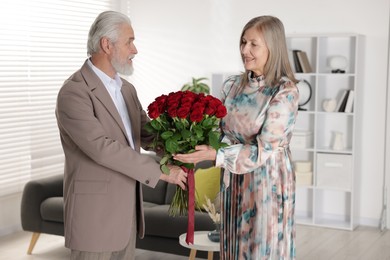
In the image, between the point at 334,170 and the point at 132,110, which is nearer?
the point at 132,110

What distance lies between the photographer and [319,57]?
696 centimetres

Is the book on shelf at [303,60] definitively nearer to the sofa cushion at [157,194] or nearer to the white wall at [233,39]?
the white wall at [233,39]

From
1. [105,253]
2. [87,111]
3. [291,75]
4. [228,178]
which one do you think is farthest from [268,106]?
[105,253]

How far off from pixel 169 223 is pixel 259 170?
2.42 m

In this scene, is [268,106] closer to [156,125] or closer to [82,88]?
[156,125]

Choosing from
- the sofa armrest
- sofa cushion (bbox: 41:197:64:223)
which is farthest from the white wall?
sofa cushion (bbox: 41:197:64:223)

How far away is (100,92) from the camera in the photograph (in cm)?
313

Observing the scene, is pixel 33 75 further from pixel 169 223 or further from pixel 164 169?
pixel 164 169

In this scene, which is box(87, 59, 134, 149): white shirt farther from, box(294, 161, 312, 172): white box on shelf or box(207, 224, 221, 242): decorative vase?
box(294, 161, 312, 172): white box on shelf

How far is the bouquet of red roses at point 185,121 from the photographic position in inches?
115

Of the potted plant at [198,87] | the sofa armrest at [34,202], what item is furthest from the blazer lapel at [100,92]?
the potted plant at [198,87]

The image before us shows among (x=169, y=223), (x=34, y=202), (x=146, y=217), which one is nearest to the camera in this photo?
(x=169, y=223)

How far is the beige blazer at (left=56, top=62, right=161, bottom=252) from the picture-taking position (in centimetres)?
303

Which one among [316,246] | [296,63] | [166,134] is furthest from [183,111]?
[296,63]
